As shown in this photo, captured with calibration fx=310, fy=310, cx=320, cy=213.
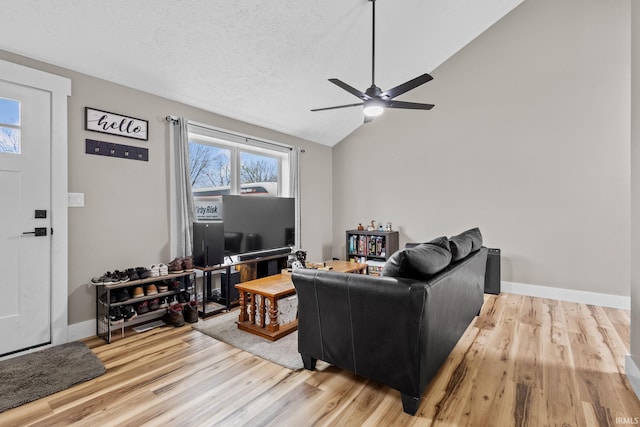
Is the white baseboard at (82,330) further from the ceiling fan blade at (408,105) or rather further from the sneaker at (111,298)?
the ceiling fan blade at (408,105)

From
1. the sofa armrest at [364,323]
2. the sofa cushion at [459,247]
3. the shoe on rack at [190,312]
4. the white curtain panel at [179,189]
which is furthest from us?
the white curtain panel at [179,189]

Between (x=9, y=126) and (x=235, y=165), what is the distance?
2267 millimetres

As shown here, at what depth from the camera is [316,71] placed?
3875mm

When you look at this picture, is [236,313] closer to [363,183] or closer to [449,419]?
[449,419]

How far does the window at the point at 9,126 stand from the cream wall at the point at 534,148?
4.55 metres

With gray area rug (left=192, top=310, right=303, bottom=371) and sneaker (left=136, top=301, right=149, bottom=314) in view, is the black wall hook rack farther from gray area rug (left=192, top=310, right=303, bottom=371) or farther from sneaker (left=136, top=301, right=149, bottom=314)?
gray area rug (left=192, top=310, right=303, bottom=371)

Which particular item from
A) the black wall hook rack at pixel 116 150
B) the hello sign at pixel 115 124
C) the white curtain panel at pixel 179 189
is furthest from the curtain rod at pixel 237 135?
the black wall hook rack at pixel 116 150

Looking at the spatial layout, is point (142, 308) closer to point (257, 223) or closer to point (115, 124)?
point (257, 223)

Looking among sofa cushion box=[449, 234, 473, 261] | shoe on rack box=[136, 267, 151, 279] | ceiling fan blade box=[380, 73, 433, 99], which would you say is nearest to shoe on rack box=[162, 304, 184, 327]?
shoe on rack box=[136, 267, 151, 279]

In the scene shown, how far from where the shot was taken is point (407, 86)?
265 centimetres

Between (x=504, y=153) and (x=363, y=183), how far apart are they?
2189 millimetres

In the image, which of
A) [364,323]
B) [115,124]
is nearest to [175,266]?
[115,124]

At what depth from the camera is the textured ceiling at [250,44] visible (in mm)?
2439

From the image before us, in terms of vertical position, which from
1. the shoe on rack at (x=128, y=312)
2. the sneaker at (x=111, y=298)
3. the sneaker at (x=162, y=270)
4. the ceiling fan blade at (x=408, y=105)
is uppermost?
the ceiling fan blade at (x=408, y=105)
